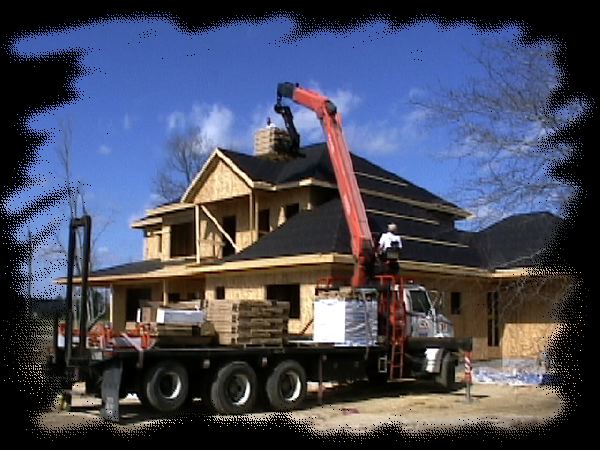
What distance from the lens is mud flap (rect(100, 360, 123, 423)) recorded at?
36.2 ft

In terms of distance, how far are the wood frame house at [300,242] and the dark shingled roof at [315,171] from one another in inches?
2.3

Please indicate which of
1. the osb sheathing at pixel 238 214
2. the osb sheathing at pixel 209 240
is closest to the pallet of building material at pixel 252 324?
the osb sheathing at pixel 238 214

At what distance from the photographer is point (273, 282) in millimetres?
22156

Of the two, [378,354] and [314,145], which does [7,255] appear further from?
[314,145]

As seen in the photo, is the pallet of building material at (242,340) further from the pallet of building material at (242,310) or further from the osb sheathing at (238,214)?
the osb sheathing at (238,214)

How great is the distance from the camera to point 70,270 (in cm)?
880

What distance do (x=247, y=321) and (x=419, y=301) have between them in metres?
5.07

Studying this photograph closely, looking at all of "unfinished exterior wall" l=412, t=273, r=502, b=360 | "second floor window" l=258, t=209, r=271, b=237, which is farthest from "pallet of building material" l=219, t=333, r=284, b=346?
"second floor window" l=258, t=209, r=271, b=237

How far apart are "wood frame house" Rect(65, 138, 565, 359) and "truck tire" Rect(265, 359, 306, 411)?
20.6 feet

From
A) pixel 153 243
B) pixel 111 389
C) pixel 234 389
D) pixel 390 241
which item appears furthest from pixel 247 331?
pixel 153 243

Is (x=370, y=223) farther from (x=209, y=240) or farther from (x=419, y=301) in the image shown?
(x=209, y=240)

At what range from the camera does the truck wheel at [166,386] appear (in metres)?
11.8

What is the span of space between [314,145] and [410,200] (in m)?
4.70

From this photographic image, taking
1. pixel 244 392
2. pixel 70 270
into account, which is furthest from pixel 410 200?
pixel 70 270
